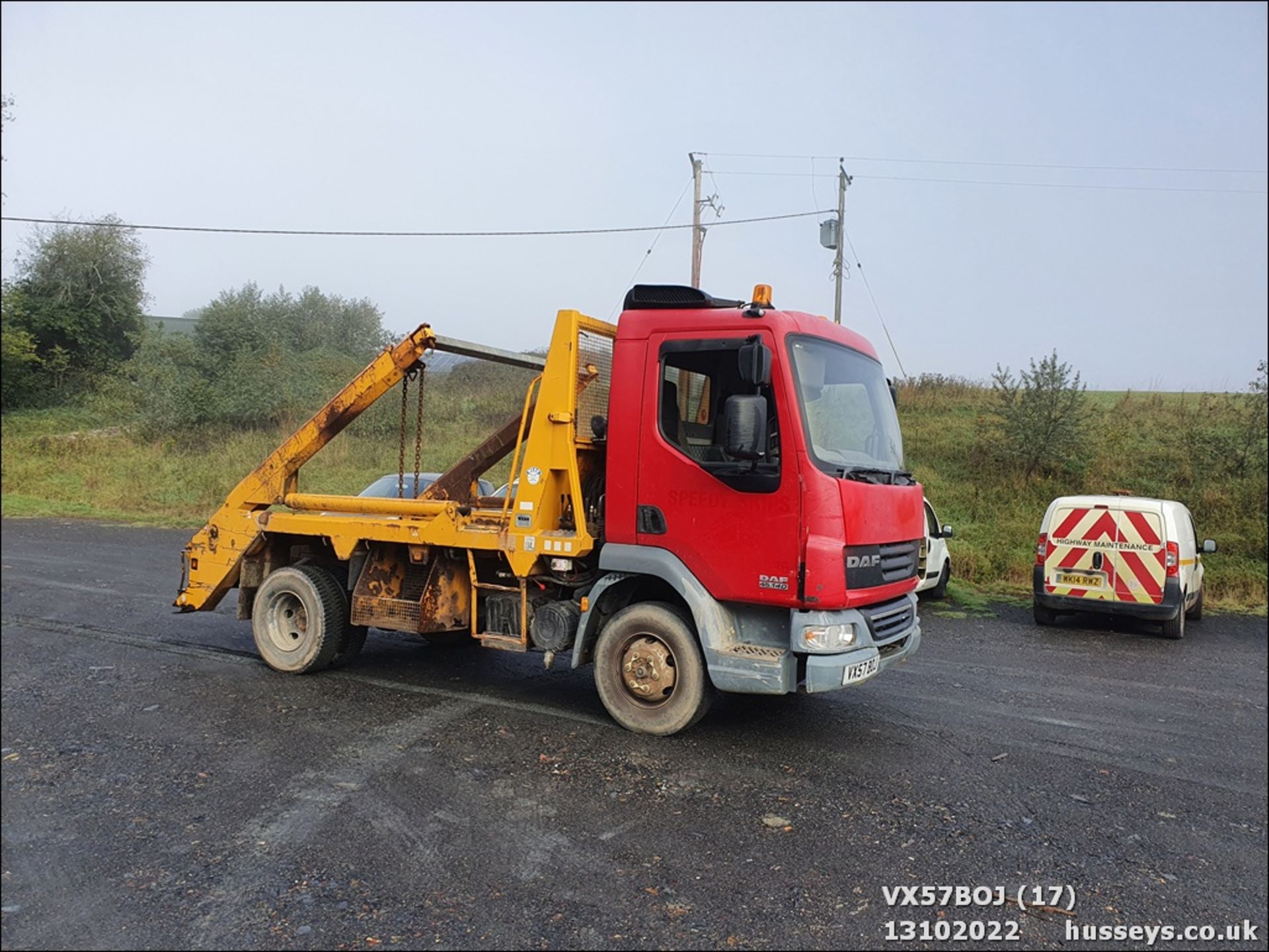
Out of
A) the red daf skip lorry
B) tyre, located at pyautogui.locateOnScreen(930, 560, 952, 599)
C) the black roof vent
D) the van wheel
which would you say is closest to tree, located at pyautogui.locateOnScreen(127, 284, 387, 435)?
the red daf skip lorry

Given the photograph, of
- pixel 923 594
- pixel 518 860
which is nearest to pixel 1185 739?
pixel 518 860

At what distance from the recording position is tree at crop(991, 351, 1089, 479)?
62.3ft

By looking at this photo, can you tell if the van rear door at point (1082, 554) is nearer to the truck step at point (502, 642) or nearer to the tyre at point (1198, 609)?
the tyre at point (1198, 609)

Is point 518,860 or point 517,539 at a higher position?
point 517,539

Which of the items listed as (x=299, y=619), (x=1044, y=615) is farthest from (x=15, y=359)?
(x=1044, y=615)

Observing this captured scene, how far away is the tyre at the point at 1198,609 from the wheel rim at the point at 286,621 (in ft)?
35.2

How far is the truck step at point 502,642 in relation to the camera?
20.3ft

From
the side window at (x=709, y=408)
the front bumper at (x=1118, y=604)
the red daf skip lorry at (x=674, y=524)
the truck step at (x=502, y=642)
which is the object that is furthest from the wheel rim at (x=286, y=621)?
the front bumper at (x=1118, y=604)

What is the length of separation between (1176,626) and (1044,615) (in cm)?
140

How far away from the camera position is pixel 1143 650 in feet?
30.4

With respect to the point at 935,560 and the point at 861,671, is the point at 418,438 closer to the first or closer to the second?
the point at 861,671

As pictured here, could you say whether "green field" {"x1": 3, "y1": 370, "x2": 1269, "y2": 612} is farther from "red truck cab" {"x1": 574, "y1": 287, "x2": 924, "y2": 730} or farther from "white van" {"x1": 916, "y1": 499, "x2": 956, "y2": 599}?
"red truck cab" {"x1": 574, "y1": 287, "x2": 924, "y2": 730}

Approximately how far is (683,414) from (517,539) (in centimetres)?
147

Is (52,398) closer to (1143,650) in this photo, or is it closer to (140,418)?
(140,418)
